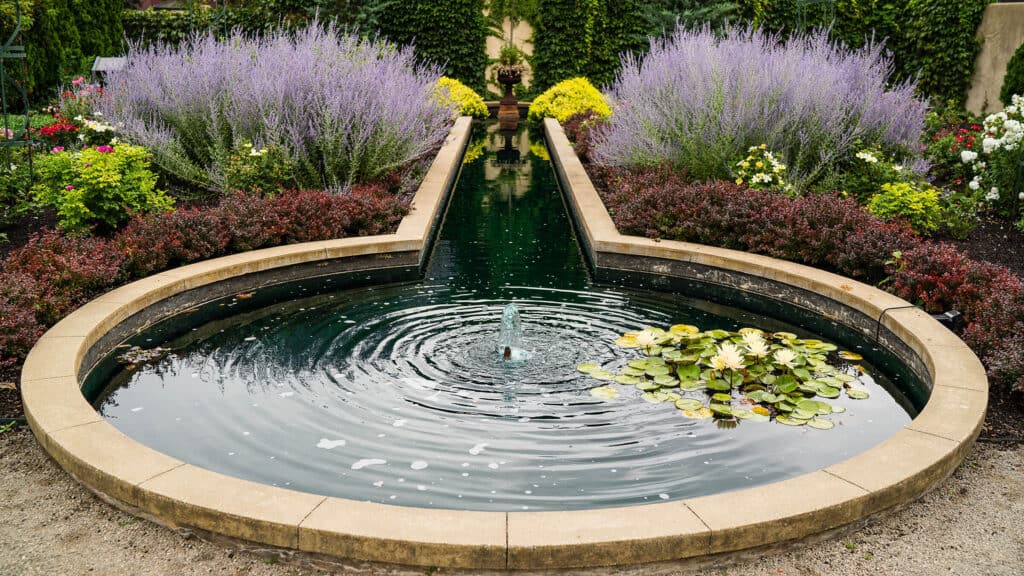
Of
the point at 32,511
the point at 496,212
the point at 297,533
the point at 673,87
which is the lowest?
the point at 496,212

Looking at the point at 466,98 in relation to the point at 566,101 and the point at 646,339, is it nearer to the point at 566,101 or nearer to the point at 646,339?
the point at 566,101

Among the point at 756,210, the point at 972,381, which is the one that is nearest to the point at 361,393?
the point at 972,381

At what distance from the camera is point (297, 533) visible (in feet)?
10.7

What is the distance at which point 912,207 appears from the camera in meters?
7.59

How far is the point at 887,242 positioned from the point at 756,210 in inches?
49.6

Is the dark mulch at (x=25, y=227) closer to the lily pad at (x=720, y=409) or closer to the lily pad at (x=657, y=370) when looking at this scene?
the lily pad at (x=657, y=370)

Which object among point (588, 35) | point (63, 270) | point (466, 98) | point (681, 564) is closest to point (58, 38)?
point (466, 98)

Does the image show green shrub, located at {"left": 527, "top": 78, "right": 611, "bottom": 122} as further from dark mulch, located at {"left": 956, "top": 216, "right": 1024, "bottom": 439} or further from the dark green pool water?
the dark green pool water

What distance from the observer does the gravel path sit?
10.7ft

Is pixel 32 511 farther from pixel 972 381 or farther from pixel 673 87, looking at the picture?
pixel 673 87

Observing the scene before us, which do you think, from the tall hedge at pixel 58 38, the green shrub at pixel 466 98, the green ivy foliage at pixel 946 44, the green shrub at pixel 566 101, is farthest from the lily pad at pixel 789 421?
the green shrub at pixel 466 98

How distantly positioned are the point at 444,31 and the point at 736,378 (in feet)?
61.6

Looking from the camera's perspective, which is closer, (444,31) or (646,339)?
(646,339)

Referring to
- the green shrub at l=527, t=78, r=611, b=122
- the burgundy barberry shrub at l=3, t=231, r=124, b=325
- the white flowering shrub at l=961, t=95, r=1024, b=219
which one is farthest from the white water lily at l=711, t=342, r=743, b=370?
the green shrub at l=527, t=78, r=611, b=122
